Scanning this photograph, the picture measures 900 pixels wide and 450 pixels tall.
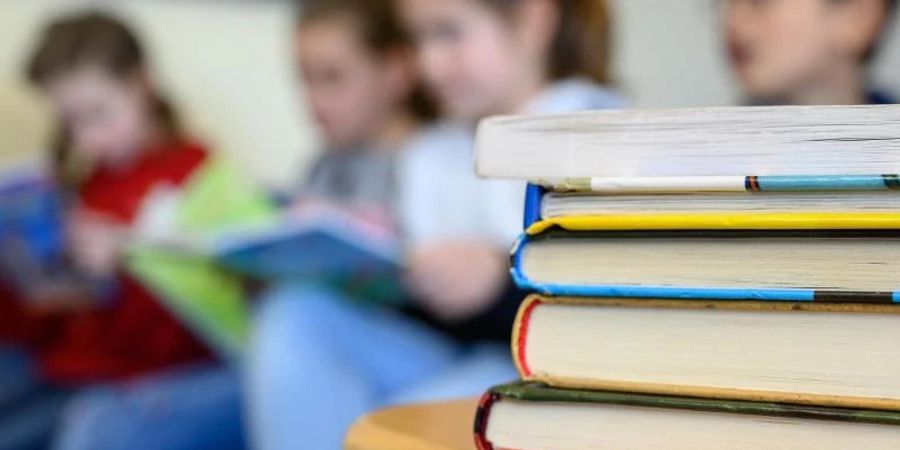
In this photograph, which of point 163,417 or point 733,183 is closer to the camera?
point 733,183

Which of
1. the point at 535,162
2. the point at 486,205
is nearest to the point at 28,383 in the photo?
the point at 486,205

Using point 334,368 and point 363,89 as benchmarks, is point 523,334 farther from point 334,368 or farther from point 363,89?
point 363,89

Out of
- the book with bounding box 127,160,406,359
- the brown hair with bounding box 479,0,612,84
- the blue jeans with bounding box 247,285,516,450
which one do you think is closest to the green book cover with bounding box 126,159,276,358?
the book with bounding box 127,160,406,359

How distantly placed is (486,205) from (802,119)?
80 centimetres

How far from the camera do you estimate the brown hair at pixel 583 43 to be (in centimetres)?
109

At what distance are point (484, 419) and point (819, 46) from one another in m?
0.57

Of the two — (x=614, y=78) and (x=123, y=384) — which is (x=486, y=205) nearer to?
(x=614, y=78)

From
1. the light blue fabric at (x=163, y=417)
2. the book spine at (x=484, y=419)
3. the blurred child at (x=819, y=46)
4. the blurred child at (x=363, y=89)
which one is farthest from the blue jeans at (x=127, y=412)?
the book spine at (x=484, y=419)

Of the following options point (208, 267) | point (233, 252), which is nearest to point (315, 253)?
point (233, 252)

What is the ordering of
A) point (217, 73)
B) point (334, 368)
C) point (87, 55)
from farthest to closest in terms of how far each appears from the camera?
point (217, 73) < point (87, 55) < point (334, 368)

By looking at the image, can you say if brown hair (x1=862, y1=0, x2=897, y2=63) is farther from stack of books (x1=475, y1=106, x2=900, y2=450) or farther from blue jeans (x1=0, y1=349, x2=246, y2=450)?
blue jeans (x1=0, y1=349, x2=246, y2=450)

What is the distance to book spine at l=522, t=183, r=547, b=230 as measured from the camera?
352 mm

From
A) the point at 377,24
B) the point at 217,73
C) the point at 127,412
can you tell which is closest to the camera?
the point at 127,412

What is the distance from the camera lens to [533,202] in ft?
1.16
